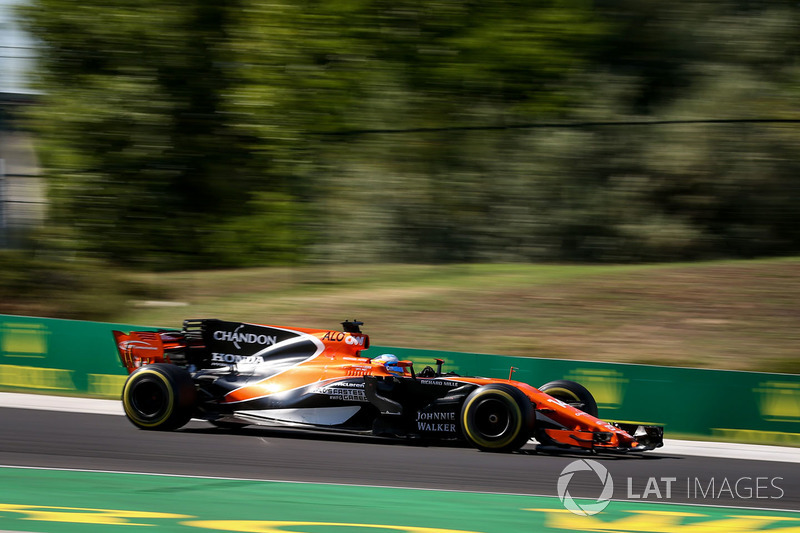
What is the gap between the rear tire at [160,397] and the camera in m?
8.75

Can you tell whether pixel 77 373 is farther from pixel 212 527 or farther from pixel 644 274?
pixel 644 274

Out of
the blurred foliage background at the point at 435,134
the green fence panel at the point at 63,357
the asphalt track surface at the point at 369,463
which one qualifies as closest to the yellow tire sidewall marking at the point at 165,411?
the asphalt track surface at the point at 369,463

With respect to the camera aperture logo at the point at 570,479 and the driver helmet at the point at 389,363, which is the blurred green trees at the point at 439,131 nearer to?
the driver helmet at the point at 389,363

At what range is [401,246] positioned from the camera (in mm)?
20828

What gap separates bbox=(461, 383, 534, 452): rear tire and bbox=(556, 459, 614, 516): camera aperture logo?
50 centimetres

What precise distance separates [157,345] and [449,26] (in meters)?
13.9

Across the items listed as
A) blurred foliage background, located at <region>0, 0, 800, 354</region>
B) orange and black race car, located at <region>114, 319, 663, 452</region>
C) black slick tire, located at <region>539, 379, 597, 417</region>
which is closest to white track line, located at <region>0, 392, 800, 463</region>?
black slick tire, located at <region>539, 379, 597, 417</region>

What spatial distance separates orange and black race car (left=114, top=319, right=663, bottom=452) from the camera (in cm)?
809

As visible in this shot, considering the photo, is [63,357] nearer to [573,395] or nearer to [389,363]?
[389,363]

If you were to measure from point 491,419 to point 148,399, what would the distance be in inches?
130

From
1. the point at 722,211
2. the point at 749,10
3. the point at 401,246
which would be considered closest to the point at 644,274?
the point at 722,211

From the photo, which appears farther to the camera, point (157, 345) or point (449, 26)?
point (449, 26)

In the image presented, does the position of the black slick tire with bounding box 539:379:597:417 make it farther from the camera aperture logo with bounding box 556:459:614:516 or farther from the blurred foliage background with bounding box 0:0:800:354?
the blurred foliage background with bounding box 0:0:800:354

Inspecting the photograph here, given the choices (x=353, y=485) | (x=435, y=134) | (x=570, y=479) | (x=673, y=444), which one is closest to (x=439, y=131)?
(x=435, y=134)
